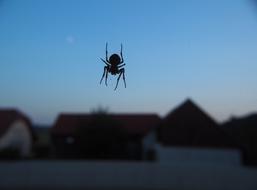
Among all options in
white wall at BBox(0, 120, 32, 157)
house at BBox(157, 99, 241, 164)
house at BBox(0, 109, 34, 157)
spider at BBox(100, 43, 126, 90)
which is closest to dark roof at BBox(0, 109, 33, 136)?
house at BBox(0, 109, 34, 157)

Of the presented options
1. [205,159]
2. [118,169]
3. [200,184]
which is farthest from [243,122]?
[118,169]

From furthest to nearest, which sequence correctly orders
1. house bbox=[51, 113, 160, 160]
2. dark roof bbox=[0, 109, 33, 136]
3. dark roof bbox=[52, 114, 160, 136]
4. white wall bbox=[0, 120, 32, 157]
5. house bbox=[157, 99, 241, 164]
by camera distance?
dark roof bbox=[52, 114, 160, 136]
white wall bbox=[0, 120, 32, 157]
house bbox=[51, 113, 160, 160]
dark roof bbox=[0, 109, 33, 136]
house bbox=[157, 99, 241, 164]

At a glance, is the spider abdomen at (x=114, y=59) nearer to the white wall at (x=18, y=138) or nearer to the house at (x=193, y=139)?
the house at (x=193, y=139)

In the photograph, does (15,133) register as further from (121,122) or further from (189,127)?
(189,127)

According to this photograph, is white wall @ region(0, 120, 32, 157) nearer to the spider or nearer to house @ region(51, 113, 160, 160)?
house @ region(51, 113, 160, 160)

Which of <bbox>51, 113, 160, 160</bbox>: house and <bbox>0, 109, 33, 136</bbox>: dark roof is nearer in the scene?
<bbox>0, 109, 33, 136</bbox>: dark roof

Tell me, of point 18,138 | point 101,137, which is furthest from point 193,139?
point 18,138

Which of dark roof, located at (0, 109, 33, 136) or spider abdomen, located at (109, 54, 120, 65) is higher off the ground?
dark roof, located at (0, 109, 33, 136)

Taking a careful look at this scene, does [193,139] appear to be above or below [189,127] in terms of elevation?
below
